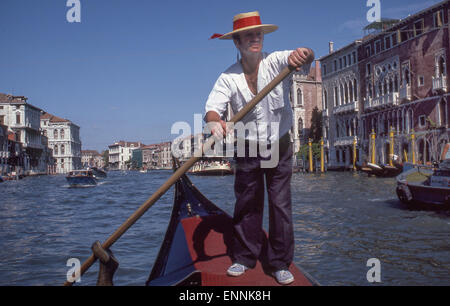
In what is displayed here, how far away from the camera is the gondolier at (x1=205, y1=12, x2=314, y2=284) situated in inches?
64.6

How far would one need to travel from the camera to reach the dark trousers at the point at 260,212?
5.53 ft

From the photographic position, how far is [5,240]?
4398mm

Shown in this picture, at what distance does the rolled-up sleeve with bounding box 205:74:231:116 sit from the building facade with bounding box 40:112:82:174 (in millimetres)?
48969

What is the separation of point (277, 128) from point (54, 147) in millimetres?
50684

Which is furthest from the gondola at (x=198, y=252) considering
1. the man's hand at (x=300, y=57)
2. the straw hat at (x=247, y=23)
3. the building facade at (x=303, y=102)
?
the building facade at (x=303, y=102)

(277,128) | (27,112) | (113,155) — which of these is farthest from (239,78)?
(113,155)

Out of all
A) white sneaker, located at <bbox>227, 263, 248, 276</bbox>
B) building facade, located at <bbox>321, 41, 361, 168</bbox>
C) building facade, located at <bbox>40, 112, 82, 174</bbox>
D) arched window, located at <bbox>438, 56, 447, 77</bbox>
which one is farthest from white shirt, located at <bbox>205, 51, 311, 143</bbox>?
building facade, located at <bbox>40, 112, 82, 174</bbox>

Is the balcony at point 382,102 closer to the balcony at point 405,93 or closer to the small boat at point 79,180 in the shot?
the balcony at point 405,93

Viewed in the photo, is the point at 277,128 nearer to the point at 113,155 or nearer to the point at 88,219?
the point at 88,219

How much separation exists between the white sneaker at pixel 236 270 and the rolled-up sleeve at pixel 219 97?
0.59 meters

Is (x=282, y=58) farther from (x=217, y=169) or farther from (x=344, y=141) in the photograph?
(x=217, y=169)

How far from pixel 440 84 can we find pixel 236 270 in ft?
51.0

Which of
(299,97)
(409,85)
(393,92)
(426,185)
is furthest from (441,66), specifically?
(299,97)
